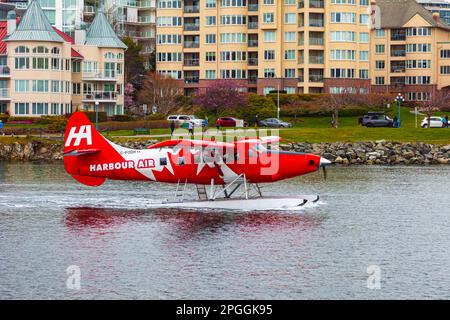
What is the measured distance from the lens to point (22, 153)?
76.4 meters

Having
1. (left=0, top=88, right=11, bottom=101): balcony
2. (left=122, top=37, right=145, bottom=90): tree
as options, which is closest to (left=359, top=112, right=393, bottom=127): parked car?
(left=0, top=88, right=11, bottom=101): balcony

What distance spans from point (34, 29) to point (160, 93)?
19165mm

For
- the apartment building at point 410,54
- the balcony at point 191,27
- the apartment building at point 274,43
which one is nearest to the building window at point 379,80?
the apartment building at point 410,54

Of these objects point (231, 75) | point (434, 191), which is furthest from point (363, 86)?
point (434, 191)

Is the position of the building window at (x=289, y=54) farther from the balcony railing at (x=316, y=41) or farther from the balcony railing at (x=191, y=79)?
the balcony railing at (x=191, y=79)

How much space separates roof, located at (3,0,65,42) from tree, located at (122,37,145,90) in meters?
26.0

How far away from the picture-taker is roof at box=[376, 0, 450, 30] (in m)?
121

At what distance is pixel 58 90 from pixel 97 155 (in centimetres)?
5937

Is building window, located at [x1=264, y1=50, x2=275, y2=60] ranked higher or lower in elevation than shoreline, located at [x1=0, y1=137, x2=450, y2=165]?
higher

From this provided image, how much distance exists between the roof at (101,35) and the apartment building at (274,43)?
50.9 feet

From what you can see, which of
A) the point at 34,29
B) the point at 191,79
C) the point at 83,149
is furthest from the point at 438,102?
the point at 83,149

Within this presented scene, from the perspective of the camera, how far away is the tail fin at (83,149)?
40.9m

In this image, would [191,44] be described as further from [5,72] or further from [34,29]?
[5,72]

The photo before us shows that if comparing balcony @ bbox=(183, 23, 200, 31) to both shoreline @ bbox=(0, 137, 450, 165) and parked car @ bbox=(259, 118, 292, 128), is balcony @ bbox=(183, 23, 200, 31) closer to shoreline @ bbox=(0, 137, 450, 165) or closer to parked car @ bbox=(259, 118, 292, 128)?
parked car @ bbox=(259, 118, 292, 128)
